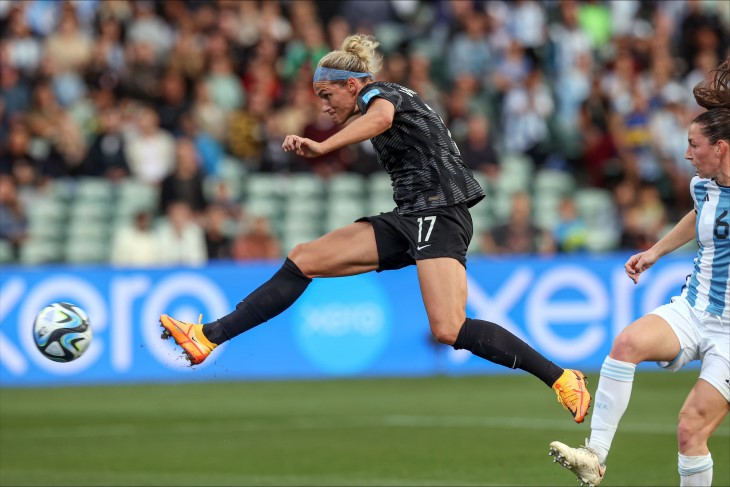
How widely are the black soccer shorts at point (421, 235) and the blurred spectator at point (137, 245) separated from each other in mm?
8946

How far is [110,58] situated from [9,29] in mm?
1457

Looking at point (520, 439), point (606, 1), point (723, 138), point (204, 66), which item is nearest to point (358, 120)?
point (723, 138)

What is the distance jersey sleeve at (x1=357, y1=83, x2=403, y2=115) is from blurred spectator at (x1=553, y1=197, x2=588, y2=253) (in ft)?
34.2

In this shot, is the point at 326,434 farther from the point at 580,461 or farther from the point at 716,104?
the point at 716,104

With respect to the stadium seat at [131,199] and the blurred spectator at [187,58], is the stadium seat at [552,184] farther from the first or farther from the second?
the stadium seat at [131,199]

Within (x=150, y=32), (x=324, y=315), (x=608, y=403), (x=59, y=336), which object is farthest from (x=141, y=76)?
(x=608, y=403)

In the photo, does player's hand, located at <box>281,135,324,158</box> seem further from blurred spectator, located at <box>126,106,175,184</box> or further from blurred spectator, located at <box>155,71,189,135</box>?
blurred spectator, located at <box>155,71,189,135</box>

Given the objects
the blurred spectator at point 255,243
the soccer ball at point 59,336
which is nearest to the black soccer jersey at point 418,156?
the soccer ball at point 59,336

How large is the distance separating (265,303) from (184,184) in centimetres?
939

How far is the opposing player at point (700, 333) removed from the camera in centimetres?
663

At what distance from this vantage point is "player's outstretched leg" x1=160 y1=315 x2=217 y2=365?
27.0 ft

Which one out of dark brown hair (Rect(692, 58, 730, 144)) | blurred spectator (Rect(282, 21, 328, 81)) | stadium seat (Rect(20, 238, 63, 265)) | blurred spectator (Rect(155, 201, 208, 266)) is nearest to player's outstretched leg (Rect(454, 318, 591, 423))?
dark brown hair (Rect(692, 58, 730, 144))

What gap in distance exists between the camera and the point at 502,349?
808 cm

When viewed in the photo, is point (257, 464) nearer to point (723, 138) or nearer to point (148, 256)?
point (723, 138)
